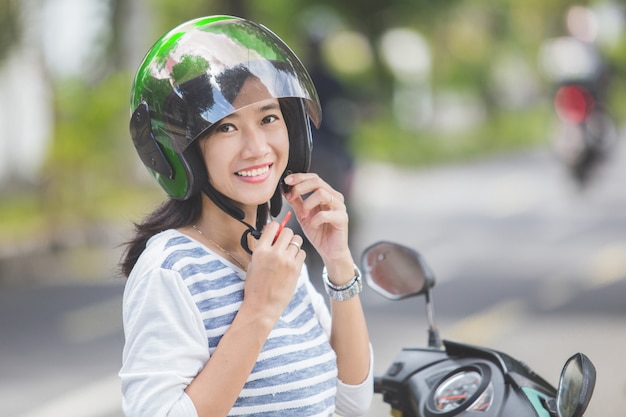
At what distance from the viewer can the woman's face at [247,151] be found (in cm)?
Result: 238

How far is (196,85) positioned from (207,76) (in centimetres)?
3

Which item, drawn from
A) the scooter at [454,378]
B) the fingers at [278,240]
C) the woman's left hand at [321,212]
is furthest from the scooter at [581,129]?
the fingers at [278,240]

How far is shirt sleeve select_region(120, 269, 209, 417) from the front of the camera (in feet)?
7.00

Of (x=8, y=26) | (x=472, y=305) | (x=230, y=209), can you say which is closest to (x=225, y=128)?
(x=230, y=209)

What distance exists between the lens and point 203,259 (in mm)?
2324

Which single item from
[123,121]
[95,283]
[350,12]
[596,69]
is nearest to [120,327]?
[95,283]

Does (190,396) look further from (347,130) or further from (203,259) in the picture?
(347,130)

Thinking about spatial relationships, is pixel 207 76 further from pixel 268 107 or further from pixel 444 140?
pixel 444 140

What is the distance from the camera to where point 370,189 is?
61.3 feet

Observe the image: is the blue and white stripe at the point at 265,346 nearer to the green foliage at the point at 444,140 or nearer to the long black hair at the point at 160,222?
the long black hair at the point at 160,222

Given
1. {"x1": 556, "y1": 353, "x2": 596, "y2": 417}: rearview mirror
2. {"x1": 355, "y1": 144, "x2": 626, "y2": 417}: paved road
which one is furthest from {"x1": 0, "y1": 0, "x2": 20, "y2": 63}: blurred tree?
{"x1": 556, "y1": 353, "x2": 596, "y2": 417}: rearview mirror

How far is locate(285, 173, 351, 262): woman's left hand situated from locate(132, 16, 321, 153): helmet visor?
187mm

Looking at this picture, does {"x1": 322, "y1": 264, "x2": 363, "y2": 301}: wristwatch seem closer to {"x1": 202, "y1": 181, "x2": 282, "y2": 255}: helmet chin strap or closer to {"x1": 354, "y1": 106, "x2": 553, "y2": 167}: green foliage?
{"x1": 202, "y1": 181, "x2": 282, "y2": 255}: helmet chin strap

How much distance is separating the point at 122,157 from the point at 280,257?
13470 mm
